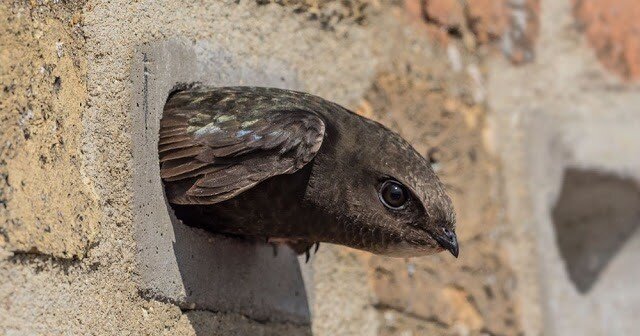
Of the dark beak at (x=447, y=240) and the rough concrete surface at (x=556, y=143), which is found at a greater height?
the dark beak at (x=447, y=240)

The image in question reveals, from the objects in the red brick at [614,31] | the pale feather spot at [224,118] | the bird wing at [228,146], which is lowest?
the red brick at [614,31]

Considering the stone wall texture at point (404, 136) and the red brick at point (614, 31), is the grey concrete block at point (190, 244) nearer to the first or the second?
the stone wall texture at point (404, 136)

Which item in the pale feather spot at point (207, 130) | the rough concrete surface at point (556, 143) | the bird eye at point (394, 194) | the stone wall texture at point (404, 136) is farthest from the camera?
the rough concrete surface at point (556, 143)

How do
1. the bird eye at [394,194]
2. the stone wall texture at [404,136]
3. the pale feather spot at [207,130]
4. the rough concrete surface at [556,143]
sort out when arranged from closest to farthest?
the stone wall texture at [404,136]
the pale feather spot at [207,130]
the bird eye at [394,194]
the rough concrete surface at [556,143]

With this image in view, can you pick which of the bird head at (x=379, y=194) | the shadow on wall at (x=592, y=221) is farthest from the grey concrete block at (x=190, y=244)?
the shadow on wall at (x=592, y=221)

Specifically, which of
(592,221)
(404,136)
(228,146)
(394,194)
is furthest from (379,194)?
(592,221)

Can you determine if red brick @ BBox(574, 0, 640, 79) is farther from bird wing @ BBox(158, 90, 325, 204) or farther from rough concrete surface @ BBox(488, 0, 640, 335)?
bird wing @ BBox(158, 90, 325, 204)

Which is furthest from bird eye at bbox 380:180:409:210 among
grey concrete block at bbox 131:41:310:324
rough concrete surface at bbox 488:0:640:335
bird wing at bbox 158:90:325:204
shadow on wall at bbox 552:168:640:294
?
shadow on wall at bbox 552:168:640:294
